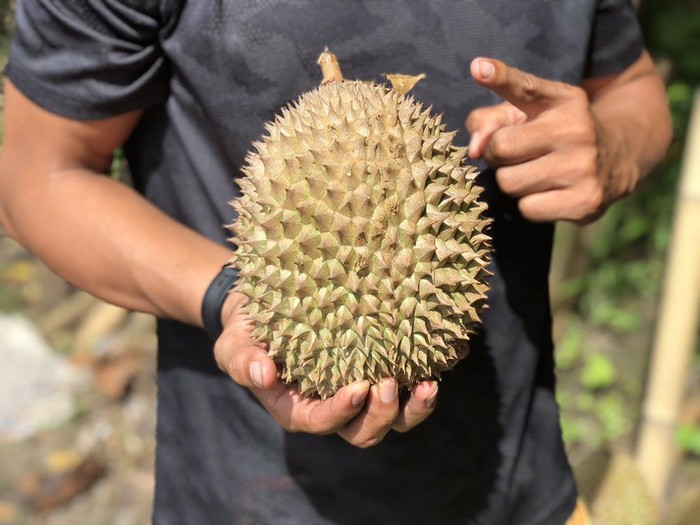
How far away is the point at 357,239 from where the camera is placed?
973mm

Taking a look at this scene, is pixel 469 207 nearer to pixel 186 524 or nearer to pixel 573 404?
pixel 186 524

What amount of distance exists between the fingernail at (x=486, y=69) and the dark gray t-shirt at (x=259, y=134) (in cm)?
21

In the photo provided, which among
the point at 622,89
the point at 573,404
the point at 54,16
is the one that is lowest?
the point at 573,404

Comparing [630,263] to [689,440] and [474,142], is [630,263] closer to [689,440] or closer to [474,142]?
[689,440]

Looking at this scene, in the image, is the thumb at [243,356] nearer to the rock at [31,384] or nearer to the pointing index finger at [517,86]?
the pointing index finger at [517,86]

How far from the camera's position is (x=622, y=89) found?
1434 millimetres

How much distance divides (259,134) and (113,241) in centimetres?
30

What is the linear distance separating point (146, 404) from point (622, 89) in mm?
2320

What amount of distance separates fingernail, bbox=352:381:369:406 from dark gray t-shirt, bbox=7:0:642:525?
0.35 metres

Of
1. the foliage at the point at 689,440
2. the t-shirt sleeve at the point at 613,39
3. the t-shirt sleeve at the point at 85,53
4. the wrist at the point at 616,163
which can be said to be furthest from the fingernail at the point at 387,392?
the foliage at the point at 689,440

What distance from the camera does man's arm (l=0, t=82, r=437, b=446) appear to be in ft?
3.83

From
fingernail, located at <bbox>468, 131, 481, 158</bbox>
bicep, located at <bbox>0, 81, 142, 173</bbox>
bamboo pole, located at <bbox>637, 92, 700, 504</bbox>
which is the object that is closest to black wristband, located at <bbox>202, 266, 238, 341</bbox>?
bicep, located at <bbox>0, 81, 142, 173</bbox>

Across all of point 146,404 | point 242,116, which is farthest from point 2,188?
point 146,404

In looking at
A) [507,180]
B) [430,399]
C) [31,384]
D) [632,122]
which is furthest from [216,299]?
[31,384]
